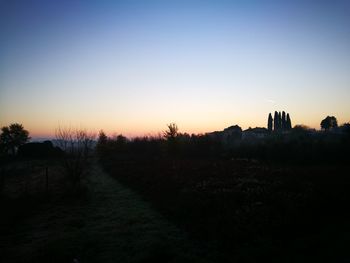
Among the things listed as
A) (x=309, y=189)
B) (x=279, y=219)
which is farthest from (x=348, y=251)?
(x=309, y=189)

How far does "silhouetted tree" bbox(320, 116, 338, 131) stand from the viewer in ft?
407

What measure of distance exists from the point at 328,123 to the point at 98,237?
140 meters

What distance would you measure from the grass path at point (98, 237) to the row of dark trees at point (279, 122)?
130m

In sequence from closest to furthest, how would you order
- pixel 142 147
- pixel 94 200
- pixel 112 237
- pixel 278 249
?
pixel 278 249 < pixel 112 237 < pixel 94 200 < pixel 142 147

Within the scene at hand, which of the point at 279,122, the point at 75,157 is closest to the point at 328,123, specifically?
the point at 279,122

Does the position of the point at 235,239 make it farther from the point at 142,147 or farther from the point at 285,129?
the point at 285,129

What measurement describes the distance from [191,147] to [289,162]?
2461 cm

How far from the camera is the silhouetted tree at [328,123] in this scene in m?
124

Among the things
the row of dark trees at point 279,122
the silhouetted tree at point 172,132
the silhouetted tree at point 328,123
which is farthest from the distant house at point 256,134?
the silhouetted tree at point 172,132

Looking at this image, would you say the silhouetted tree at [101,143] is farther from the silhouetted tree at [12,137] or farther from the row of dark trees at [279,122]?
the row of dark trees at [279,122]

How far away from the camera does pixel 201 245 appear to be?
30.0ft

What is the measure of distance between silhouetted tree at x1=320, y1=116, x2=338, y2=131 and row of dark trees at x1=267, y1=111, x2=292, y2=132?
15.7 meters

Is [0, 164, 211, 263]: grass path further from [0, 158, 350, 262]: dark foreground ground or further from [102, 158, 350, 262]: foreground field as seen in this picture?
[102, 158, 350, 262]: foreground field

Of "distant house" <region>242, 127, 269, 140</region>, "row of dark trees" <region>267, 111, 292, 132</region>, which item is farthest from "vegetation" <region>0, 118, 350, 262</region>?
"row of dark trees" <region>267, 111, 292, 132</region>
